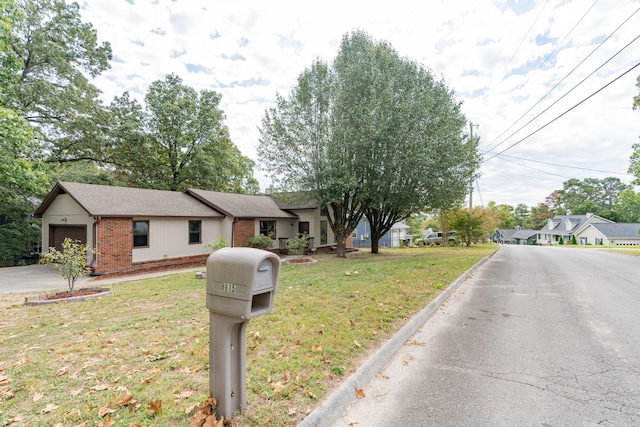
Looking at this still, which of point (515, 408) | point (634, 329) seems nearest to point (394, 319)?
point (515, 408)

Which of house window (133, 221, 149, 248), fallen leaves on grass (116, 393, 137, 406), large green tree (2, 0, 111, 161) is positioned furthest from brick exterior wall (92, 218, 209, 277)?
fallen leaves on grass (116, 393, 137, 406)

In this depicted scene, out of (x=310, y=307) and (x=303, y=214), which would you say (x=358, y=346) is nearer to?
(x=310, y=307)

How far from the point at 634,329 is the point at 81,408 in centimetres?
740

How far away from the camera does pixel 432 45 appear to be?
1201 centimetres

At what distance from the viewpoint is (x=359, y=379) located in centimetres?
314

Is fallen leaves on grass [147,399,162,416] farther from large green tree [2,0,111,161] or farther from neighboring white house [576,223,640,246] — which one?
neighboring white house [576,223,640,246]

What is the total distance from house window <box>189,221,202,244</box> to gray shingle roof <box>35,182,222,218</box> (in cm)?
55

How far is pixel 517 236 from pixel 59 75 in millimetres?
79930

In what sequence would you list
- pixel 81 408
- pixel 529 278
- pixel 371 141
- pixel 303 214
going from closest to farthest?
1. pixel 81 408
2. pixel 529 278
3. pixel 371 141
4. pixel 303 214

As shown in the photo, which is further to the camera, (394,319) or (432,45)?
(432,45)

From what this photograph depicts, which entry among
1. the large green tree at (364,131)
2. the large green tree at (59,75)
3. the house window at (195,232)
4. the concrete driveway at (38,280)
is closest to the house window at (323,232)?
the large green tree at (364,131)

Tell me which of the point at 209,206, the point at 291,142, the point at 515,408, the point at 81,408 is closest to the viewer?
the point at 81,408

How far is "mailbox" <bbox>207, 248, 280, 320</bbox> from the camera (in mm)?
2125

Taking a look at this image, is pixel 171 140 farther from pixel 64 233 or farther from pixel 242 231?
pixel 64 233
